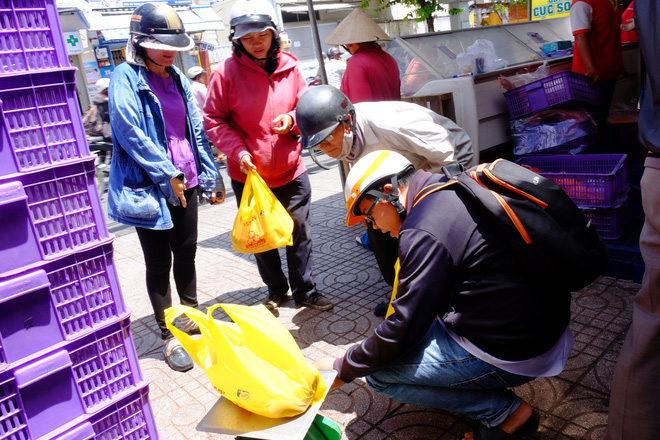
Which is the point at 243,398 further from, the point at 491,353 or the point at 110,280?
the point at 491,353

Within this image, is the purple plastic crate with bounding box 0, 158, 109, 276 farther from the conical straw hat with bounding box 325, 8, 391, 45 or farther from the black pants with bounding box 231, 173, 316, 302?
the conical straw hat with bounding box 325, 8, 391, 45

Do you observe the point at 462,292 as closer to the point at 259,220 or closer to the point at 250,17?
the point at 259,220

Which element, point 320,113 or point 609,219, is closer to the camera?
point 320,113

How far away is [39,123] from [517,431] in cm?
213

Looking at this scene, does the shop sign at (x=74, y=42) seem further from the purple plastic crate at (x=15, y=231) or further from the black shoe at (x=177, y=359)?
the purple plastic crate at (x=15, y=231)

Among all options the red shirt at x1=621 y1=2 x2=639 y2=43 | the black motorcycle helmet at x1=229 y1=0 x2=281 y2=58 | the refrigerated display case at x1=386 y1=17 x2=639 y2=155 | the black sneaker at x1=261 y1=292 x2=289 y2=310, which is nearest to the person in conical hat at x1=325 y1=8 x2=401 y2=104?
the refrigerated display case at x1=386 y1=17 x2=639 y2=155

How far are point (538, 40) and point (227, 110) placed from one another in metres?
4.47

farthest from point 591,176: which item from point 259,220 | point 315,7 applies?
point 315,7

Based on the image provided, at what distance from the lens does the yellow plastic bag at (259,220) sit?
10.6ft

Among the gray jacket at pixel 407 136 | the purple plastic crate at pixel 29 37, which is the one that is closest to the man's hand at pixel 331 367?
the gray jacket at pixel 407 136

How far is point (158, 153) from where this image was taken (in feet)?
9.43

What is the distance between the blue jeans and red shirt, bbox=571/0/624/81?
3.44 meters

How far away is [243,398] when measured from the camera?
5.77 feet

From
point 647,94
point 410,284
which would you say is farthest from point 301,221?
point 647,94
